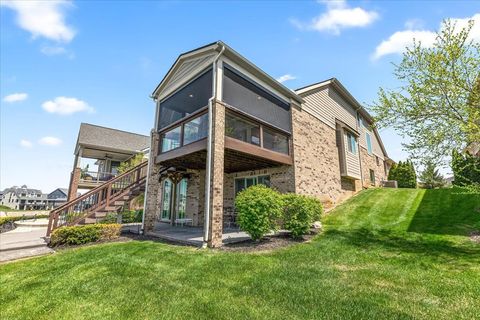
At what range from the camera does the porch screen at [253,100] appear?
892cm

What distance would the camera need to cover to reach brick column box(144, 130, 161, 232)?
10781 mm

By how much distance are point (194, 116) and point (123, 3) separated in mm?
4410

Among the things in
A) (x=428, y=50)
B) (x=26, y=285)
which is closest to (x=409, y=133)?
(x=428, y=50)

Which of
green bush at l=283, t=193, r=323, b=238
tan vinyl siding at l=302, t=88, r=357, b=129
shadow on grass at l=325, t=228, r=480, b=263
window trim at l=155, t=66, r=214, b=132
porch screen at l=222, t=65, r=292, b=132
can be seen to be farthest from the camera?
tan vinyl siding at l=302, t=88, r=357, b=129

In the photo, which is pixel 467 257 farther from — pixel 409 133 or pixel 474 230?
pixel 409 133

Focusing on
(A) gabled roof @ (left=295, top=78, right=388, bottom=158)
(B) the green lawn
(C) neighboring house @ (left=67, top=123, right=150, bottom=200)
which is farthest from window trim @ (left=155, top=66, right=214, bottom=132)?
(C) neighboring house @ (left=67, top=123, right=150, bottom=200)

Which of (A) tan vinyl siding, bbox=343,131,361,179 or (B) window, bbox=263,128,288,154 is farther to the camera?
(A) tan vinyl siding, bbox=343,131,361,179

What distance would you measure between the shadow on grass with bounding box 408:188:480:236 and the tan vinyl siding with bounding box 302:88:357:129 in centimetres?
688

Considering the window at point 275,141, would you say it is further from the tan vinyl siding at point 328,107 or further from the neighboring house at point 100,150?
the neighboring house at point 100,150

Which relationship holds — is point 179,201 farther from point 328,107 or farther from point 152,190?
point 328,107

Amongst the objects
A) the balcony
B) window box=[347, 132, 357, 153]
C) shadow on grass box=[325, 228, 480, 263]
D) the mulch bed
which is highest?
window box=[347, 132, 357, 153]

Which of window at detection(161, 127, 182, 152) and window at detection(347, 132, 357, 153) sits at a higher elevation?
window at detection(347, 132, 357, 153)

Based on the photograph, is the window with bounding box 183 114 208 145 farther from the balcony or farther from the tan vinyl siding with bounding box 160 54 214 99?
the tan vinyl siding with bounding box 160 54 214 99

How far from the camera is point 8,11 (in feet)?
21.7
